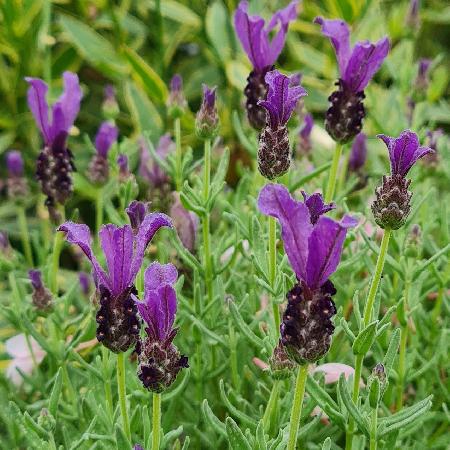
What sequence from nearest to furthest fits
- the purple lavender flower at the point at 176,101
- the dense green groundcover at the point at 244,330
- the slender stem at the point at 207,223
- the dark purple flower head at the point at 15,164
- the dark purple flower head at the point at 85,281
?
the dense green groundcover at the point at 244,330 < the slender stem at the point at 207,223 < the purple lavender flower at the point at 176,101 < the dark purple flower head at the point at 85,281 < the dark purple flower head at the point at 15,164

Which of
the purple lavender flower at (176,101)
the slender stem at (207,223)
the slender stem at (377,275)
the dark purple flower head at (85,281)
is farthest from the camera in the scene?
the dark purple flower head at (85,281)

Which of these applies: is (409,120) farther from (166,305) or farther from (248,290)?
(166,305)

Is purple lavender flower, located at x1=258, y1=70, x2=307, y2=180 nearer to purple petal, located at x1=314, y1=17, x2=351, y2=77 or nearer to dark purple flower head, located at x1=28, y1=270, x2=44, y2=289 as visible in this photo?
purple petal, located at x1=314, y1=17, x2=351, y2=77

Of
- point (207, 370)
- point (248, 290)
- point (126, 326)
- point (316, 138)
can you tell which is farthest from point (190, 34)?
point (126, 326)

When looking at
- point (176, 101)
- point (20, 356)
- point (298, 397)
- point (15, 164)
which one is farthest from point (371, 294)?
point (15, 164)

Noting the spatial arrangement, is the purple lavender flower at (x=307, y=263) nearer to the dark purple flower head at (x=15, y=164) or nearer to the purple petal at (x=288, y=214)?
the purple petal at (x=288, y=214)

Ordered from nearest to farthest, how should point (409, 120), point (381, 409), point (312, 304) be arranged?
point (312, 304) → point (381, 409) → point (409, 120)

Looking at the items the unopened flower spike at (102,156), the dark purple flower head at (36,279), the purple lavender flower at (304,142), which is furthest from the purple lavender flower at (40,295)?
the purple lavender flower at (304,142)
